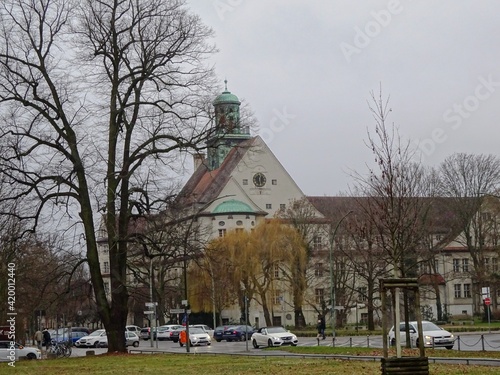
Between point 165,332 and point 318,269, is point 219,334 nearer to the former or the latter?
point 165,332

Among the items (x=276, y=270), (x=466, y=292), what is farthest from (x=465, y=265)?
(x=276, y=270)

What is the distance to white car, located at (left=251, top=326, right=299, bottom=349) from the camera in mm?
53000

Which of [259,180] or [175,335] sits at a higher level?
[259,180]

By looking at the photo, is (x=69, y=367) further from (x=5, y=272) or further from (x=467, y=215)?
(x=467, y=215)

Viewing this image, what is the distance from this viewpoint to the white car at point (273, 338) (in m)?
53.0

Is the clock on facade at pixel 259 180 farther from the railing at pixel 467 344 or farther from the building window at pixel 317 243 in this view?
the railing at pixel 467 344

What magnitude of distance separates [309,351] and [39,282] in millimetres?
15197

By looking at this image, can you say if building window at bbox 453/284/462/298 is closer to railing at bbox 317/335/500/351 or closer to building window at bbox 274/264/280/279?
building window at bbox 274/264/280/279

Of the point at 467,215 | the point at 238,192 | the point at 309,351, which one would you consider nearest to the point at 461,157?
the point at 467,215

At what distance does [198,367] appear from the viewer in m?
29.8

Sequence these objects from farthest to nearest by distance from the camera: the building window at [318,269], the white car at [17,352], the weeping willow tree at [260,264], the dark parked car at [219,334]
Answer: the building window at [318,269], the weeping willow tree at [260,264], the dark parked car at [219,334], the white car at [17,352]

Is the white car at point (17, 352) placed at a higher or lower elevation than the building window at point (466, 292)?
lower

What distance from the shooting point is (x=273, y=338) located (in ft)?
174

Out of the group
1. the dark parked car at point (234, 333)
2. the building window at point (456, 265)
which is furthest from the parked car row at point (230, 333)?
the building window at point (456, 265)
